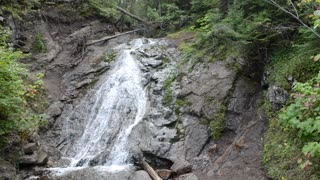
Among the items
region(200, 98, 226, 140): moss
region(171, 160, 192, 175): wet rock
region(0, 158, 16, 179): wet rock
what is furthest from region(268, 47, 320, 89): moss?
region(0, 158, 16, 179): wet rock

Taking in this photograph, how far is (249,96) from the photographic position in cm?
1032

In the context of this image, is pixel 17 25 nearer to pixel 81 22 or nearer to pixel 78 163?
pixel 81 22

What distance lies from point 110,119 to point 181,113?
2930 mm

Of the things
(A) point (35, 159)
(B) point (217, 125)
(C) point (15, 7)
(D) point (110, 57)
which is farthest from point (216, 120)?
(C) point (15, 7)

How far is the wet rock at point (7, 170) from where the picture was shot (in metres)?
7.62

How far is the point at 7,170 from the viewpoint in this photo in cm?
781

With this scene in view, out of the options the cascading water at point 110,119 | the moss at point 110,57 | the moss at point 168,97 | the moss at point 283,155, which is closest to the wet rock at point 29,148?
the cascading water at point 110,119

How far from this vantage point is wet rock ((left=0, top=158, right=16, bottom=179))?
7.62 meters

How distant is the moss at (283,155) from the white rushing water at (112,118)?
15.0 feet

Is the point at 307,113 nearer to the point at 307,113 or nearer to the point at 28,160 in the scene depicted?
the point at 307,113

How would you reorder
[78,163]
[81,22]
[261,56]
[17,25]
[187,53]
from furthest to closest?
1. [81,22]
2. [17,25]
3. [187,53]
4. [261,56]
5. [78,163]

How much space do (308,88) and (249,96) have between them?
472 cm

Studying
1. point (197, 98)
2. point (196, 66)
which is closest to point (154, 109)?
point (197, 98)

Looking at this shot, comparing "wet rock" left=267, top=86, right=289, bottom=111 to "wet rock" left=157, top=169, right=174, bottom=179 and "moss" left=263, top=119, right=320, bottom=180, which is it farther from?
"wet rock" left=157, top=169, right=174, bottom=179
